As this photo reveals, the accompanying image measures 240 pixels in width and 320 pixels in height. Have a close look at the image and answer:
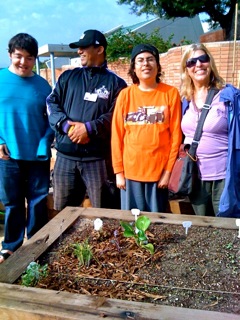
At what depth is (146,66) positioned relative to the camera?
95.7 inches

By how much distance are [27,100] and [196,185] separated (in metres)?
1.40

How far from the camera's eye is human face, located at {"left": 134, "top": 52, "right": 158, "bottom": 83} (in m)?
2.43

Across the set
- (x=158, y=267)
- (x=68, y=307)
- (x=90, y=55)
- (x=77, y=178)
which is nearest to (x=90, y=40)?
(x=90, y=55)

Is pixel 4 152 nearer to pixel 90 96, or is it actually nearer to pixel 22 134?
pixel 22 134

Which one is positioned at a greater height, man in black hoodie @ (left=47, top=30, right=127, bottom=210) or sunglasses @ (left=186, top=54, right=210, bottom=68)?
sunglasses @ (left=186, top=54, right=210, bottom=68)

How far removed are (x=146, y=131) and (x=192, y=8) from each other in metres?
8.11

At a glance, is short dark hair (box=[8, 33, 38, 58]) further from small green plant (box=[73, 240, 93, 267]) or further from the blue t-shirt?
small green plant (box=[73, 240, 93, 267])

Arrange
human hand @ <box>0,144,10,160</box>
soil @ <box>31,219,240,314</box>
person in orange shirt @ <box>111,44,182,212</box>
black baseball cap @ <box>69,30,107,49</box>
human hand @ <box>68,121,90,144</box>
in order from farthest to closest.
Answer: human hand @ <box>0,144,10,160</box>, black baseball cap @ <box>69,30,107,49</box>, human hand @ <box>68,121,90,144</box>, person in orange shirt @ <box>111,44,182,212</box>, soil @ <box>31,219,240,314</box>

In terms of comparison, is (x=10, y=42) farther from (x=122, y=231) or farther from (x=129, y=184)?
(x=122, y=231)

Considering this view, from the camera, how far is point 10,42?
272cm

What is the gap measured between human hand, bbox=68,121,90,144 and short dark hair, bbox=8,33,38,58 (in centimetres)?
65

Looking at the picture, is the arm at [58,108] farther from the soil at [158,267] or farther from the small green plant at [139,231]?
the small green plant at [139,231]

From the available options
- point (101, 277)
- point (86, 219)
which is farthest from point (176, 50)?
point (101, 277)

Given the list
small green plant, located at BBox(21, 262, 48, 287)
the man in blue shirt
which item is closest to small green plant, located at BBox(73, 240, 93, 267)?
small green plant, located at BBox(21, 262, 48, 287)
